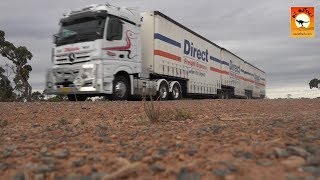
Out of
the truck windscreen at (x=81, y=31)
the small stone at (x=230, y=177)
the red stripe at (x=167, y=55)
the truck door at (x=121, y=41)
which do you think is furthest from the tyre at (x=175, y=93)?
the small stone at (x=230, y=177)

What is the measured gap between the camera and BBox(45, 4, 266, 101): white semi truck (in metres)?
14.1

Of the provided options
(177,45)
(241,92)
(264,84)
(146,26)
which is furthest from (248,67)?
(146,26)

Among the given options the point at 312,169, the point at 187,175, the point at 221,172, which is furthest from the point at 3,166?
the point at 312,169

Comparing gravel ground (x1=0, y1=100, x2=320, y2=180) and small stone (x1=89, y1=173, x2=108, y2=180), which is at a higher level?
gravel ground (x1=0, y1=100, x2=320, y2=180)

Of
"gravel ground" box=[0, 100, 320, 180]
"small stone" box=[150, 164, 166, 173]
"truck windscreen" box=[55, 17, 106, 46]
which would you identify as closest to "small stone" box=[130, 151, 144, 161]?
"gravel ground" box=[0, 100, 320, 180]

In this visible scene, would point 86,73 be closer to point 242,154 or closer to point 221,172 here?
point 242,154

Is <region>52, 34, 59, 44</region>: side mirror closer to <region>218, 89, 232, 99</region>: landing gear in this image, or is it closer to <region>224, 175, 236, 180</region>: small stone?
<region>224, 175, 236, 180</region>: small stone

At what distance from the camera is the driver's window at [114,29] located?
14367 millimetres

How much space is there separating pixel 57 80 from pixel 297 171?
13526mm

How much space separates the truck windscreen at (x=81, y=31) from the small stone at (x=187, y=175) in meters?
12.0

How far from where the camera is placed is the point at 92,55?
554 inches

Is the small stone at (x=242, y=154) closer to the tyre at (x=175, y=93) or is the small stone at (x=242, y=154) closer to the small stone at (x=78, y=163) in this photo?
the small stone at (x=78, y=163)

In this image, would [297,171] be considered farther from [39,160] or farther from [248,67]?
[248,67]

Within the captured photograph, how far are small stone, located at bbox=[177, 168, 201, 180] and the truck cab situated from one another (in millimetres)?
11719
